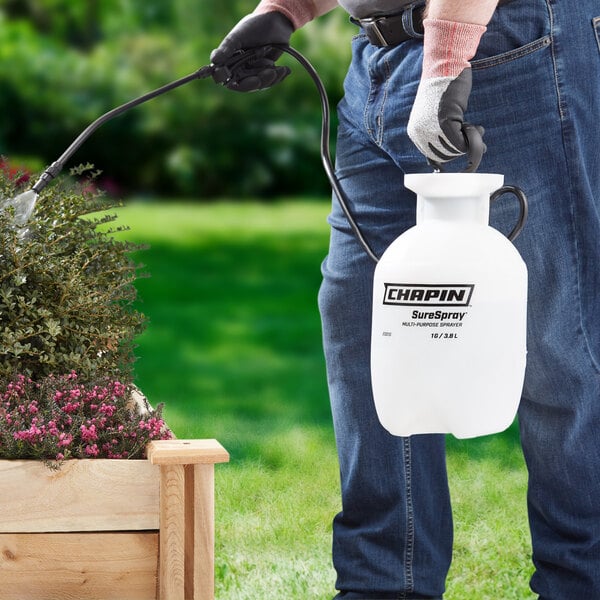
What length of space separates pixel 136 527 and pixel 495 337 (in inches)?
24.4

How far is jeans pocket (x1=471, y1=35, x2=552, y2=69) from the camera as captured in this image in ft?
5.70

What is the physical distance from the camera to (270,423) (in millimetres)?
3709

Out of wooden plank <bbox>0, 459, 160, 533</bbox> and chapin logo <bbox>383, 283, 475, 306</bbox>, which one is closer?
chapin logo <bbox>383, 283, 475, 306</bbox>

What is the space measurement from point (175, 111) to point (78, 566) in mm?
9941

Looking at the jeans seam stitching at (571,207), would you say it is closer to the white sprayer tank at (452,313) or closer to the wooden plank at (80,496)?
the white sprayer tank at (452,313)

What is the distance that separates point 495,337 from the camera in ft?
4.78

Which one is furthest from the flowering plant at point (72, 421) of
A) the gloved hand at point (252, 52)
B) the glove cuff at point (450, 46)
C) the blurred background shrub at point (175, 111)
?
the blurred background shrub at point (175, 111)

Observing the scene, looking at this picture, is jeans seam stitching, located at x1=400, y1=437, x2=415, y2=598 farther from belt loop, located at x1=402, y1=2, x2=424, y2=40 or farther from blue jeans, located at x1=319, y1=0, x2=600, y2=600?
belt loop, located at x1=402, y1=2, x2=424, y2=40

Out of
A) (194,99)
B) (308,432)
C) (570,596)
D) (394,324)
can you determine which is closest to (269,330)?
(308,432)

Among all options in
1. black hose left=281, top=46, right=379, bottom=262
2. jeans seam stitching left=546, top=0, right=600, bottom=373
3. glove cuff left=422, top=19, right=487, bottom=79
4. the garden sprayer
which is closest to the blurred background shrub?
black hose left=281, top=46, right=379, bottom=262

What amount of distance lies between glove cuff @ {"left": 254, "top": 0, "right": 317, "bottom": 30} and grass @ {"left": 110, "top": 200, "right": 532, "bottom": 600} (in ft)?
3.95

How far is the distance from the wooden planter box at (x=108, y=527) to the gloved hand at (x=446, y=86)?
58 cm

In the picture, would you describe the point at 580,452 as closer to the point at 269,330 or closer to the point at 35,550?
the point at 35,550

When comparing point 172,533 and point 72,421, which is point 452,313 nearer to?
point 172,533
